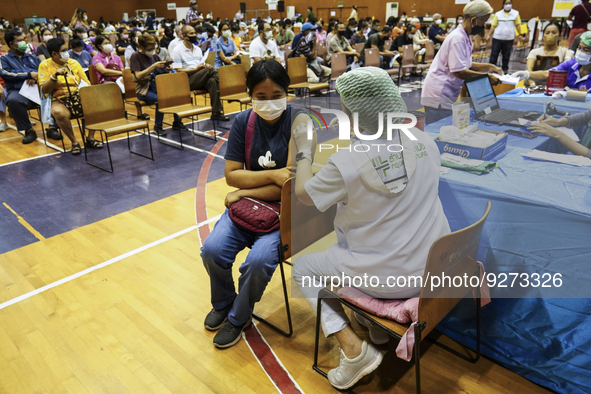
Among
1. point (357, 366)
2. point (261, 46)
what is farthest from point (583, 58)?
point (261, 46)

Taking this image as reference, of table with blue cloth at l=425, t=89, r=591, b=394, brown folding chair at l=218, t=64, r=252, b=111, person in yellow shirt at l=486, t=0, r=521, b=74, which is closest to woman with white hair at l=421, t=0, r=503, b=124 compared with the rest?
table with blue cloth at l=425, t=89, r=591, b=394

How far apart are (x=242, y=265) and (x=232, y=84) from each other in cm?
447

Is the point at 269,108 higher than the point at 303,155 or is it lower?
higher

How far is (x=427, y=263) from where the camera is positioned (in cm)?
145

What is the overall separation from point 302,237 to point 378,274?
0.56 meters

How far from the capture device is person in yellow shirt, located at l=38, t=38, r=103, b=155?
4965 mm

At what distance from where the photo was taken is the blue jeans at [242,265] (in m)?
2.10

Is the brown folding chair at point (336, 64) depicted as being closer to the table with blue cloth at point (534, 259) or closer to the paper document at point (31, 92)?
the paper document at point (31, 92)

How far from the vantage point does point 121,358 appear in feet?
7.06

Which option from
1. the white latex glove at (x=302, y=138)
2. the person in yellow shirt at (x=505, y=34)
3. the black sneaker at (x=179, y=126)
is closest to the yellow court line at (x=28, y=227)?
the white latex glove at (x=302, y=138)

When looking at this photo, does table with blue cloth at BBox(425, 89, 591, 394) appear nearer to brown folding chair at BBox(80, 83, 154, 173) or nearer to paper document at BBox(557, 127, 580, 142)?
paper document at BBox(557, 127, 580, 142)

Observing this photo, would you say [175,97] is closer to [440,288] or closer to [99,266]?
[99,266]

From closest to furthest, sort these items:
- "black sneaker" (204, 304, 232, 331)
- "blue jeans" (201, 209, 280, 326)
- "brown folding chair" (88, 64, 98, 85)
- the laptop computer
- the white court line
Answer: "blue jeans" (201, 209, 280, 326) → "black sneaker" (204, 304, 232, 331) → the white court line → the laptop computer → "brown folding chair" (88, 64, 98, 85)

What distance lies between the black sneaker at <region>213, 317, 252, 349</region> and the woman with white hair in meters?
2.11
